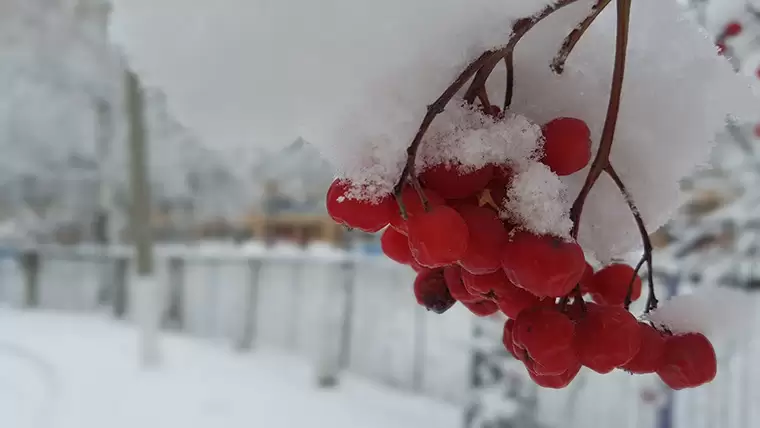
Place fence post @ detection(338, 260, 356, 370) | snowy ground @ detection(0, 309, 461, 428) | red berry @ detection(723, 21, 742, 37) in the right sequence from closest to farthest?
1. red berry @ detection(723, 21, 742, 37)
2. snowy ground @ detection(0, 309, 461, 428)
3. fence post @ detection(338, 260, 356, 370)

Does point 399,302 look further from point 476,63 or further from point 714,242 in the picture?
point 476,63

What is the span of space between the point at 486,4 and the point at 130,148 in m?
2.16

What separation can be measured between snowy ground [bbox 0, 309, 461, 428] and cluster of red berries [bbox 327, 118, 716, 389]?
4.25ft

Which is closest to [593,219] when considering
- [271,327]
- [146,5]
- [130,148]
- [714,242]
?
[146,5]

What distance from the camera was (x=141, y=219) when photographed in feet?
7.33

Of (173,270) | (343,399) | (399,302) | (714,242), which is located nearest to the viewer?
(714,242)

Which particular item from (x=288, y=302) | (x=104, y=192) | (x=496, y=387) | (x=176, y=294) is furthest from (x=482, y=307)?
(x=104, y=192)

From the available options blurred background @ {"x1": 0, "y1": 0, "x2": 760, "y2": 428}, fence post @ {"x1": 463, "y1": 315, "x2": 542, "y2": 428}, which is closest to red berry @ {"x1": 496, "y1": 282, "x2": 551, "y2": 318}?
blurred background @ {"x1": 0, "y1": 0, "x2": 760, "y2": 428}

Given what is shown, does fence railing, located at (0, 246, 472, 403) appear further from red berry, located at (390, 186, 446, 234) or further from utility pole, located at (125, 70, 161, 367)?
red berry, located at (390, 186, 446, 234)

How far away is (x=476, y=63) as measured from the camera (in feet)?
0.64

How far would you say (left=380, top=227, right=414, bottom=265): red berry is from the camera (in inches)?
9.4

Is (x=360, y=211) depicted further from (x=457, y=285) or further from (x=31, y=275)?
(x=31, y=275)

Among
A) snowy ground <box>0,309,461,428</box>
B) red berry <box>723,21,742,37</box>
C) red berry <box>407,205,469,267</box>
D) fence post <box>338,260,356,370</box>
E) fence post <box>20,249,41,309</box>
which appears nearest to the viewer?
red berry <box>407,205,469,267</box>

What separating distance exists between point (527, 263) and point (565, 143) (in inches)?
1.8
